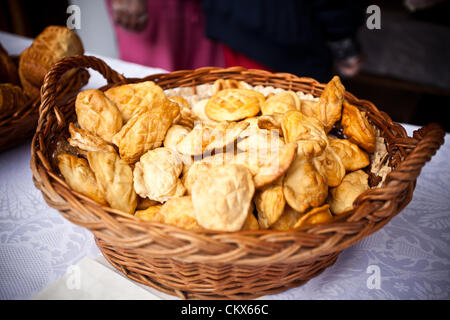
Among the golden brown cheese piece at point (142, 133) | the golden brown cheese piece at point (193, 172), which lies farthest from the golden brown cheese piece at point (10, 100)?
the golden brown cheese piece at point (193, 172)

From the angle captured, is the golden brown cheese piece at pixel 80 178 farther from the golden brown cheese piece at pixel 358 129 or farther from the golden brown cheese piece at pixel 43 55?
the golden brown cheese piece at pixel 358 129

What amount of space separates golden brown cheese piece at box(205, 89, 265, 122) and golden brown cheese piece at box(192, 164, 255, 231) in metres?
0.32

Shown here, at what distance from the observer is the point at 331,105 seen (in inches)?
39.2

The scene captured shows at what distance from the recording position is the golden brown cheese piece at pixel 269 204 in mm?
749

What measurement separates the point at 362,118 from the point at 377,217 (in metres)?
0.42

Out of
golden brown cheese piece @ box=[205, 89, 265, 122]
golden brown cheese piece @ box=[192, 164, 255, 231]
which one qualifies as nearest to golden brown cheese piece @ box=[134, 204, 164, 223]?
golden brown cheese piece @ box=[192, 164, 255, 231]

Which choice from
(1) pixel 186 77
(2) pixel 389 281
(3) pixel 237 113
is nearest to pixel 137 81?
(1) pixel 186 77

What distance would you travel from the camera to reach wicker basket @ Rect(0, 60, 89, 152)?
1.04 metres

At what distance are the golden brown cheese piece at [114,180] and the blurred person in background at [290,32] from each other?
134cm

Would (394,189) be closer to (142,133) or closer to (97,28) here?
(142,133)

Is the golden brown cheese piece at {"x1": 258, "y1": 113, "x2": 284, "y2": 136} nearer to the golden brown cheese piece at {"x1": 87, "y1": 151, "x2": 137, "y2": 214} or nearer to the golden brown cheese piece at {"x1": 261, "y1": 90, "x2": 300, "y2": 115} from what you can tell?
the golden brown cheese piece at {"x1": 261, "y1": 90, "x2": 300, "y2": 115}

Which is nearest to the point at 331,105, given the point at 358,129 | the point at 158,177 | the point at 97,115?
the point at 358,129

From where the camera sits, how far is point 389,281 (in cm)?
82
